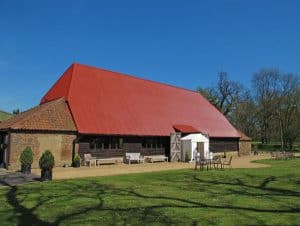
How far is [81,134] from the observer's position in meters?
27.8

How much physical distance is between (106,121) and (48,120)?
5.44m

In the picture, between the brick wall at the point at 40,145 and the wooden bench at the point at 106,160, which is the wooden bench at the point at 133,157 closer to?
the wooden bench at the point at 106,160

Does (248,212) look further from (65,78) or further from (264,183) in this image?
(65,78)

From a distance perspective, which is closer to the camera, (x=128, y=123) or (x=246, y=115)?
(x=128, y=123)

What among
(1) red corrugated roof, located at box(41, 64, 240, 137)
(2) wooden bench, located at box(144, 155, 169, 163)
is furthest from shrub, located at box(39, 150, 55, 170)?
(2) wooden bench, located at box(144, 155, 169, 163)

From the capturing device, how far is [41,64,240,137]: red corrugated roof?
30.2 m

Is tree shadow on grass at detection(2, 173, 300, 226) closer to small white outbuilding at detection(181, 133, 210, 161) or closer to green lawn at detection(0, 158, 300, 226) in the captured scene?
green lawn at detection(0, 158, 300, 226)

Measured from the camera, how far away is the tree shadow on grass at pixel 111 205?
953cm

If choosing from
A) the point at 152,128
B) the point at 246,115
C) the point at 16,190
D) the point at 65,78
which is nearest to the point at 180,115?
the point at 152,128

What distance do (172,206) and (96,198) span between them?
9.23 feet

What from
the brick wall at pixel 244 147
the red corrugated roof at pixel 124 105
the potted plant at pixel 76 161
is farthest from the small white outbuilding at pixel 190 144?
the brick wall at pixel 244 147

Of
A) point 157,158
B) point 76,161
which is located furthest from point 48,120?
point 157,158

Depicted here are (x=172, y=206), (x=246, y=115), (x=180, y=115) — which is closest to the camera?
(x=172, y=206)

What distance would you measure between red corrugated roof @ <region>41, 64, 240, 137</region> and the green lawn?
1298cm
